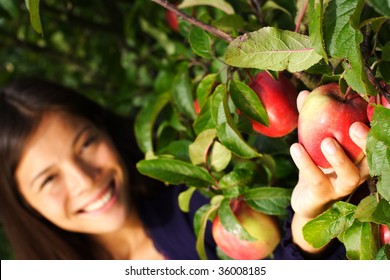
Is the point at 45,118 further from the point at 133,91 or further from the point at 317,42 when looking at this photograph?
the point at 317,42

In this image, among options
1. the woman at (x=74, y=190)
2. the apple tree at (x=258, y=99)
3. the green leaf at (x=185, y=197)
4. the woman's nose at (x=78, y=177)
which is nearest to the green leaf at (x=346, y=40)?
the apple tree at (x=258, y=99)

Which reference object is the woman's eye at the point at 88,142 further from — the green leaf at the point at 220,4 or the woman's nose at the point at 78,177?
the green leaf at the point at 220,4

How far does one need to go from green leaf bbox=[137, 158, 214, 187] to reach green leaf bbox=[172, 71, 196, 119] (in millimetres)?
108

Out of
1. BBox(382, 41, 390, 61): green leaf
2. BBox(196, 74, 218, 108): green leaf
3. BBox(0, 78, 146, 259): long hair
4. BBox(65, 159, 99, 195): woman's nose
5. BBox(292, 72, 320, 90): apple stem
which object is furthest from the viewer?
BBox(0, 78, 146, 259): long hair

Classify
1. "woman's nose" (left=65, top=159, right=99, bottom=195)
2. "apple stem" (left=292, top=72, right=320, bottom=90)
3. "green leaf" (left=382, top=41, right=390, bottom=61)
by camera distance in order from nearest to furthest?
"green leaf" (left=382, top=41, right=390, bottom=61) → "apple stem" (left=292, top=72, right=320, bottom=90) → "woman's nose" (left=65, top=159, right=99, bottom=195)

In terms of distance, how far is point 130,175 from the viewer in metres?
1.69

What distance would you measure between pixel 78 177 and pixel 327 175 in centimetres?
77

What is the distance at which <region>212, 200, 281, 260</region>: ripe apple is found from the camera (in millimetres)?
917

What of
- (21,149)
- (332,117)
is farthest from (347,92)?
(21,149)

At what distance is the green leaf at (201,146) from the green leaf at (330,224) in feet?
0.67

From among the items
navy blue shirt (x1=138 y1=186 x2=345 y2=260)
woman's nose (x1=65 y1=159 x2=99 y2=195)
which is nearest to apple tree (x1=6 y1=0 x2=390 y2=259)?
woman's nose (x1=65 y1=159 x2=99 y2=195)

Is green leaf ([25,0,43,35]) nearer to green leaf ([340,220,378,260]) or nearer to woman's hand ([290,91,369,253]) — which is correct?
woman's hand ([290,91,369,253])

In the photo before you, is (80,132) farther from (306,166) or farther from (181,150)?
(306,166)
